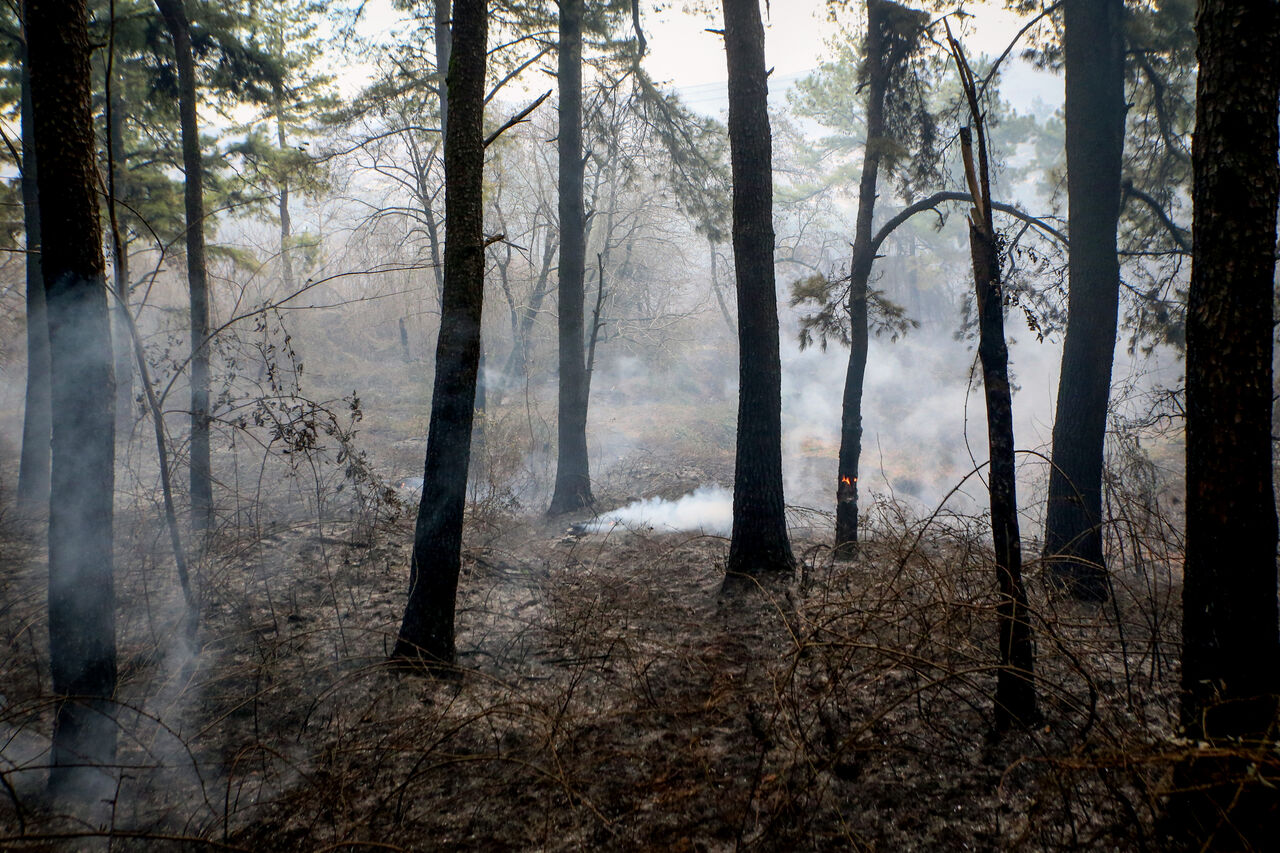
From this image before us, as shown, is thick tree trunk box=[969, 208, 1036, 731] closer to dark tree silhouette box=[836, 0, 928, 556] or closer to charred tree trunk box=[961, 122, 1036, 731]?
charred tree trunk box=[961, 122, 1036, 731]

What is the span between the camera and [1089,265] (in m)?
6.75

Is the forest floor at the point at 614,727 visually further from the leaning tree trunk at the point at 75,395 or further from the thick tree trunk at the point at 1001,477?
the leaning tree trunk at the point at 75,395

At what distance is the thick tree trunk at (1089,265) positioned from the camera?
6695 mm

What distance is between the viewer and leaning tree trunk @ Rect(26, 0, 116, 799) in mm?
3225

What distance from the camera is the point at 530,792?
3193 millimetres

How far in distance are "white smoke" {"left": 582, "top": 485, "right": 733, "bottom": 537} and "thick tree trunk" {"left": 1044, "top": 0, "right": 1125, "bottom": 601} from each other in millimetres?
4819

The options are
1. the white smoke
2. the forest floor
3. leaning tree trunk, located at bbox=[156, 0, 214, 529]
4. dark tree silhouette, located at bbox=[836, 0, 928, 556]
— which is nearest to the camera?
the forest floor

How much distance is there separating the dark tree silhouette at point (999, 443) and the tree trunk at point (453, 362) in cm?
300

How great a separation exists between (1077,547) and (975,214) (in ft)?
14.8

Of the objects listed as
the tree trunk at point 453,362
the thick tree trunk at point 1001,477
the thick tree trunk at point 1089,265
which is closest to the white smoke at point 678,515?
the thick tree trunk at point 1089,265

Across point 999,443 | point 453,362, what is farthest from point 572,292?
point 999,443

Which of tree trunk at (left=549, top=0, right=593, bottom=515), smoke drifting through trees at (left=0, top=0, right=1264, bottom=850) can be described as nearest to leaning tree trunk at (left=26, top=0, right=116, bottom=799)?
smoke drifting through trees at (left=0, top=0, right=1264, bottom=850)

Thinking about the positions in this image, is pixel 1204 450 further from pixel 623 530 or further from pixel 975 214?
pixel 623 530

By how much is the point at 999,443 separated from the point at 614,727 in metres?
2.61
